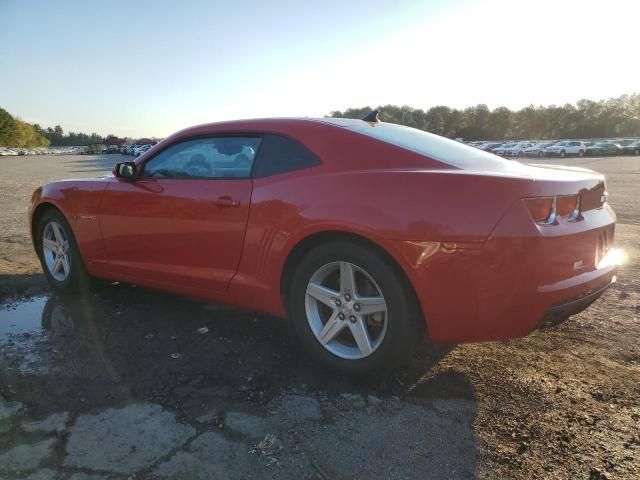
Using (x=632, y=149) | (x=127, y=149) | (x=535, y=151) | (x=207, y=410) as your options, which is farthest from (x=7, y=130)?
(x=207, y=410)

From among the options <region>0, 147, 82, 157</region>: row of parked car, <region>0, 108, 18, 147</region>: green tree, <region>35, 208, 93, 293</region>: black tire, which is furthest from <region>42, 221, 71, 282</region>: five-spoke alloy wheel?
<region>0, 108, 18, 147</region>: green tree

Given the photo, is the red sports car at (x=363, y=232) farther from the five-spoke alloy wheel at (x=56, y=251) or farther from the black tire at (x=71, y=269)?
the five-spoke alloy wheel at (x=56, y=251)

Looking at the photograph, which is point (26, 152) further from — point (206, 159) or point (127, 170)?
point (206, 159)

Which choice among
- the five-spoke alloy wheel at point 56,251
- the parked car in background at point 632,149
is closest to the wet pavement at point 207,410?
the five-spoke alloy wheel at point 56,251

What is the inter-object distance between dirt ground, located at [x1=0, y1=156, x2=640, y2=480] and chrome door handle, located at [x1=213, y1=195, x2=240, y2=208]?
3.07ft

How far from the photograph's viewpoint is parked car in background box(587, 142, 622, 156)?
4728 centimetres

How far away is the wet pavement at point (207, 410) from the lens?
214 cm

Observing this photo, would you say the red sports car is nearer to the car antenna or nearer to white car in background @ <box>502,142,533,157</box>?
the car antenna

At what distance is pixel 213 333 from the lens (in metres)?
3.59

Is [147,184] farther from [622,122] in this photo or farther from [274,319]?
[622,122]

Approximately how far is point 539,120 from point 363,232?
101 m

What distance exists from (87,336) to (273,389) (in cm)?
160

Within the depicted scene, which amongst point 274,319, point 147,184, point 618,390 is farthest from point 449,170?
point 147,184

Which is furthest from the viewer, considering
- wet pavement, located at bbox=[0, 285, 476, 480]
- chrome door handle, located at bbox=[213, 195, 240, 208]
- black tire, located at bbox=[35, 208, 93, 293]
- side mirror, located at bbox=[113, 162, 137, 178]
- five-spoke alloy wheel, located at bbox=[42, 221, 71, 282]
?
five-spoke alloy wheel, located at bbox=[42, 221, 71, 282]
